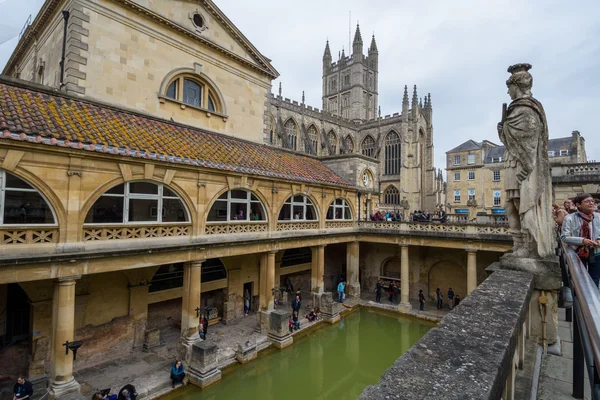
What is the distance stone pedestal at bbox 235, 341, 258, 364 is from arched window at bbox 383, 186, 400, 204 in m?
39.3

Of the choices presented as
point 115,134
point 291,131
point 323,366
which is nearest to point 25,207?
point 115,134

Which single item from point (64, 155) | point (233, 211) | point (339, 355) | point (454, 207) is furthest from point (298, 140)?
point (64, 155)

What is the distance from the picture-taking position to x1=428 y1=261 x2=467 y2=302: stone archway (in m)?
21.7

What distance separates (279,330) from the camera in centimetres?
1499

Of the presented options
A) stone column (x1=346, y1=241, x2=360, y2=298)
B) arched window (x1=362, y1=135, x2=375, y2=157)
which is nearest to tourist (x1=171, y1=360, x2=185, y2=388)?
stone column (x1=346, y1=241, x2=360, y2=298)

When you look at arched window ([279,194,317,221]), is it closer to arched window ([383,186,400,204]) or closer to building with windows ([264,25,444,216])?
building with windows ([264,25,444,216])

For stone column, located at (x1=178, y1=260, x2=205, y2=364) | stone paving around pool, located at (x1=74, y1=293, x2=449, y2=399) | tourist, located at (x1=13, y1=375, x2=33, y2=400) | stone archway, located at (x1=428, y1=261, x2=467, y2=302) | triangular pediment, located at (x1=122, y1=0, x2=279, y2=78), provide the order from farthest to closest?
stone archway, located at (x1=428, y1=261, x2=467, y2=302) → triangular pediment, located at (x1=122, y1=0, x2=279, y2=78) → stone column, located at (x1=178, y1=260, x2=205, y2=364) → stone paving around pool, located at (x1=74, y1=293, x2=449, y2=399) → tourist, located at (x1=13, y1=375, x2=33, y2=400)

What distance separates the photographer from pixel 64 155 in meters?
9.25

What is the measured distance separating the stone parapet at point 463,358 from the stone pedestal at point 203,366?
426 inches

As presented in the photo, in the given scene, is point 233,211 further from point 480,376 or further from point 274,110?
point 274,110

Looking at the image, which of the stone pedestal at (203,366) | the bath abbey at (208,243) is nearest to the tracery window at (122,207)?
the bath abbey at (208,243)

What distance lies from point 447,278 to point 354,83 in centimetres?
5157

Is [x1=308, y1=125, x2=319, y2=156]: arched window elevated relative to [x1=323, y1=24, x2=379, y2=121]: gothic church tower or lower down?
lower down

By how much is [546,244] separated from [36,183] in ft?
39.1
